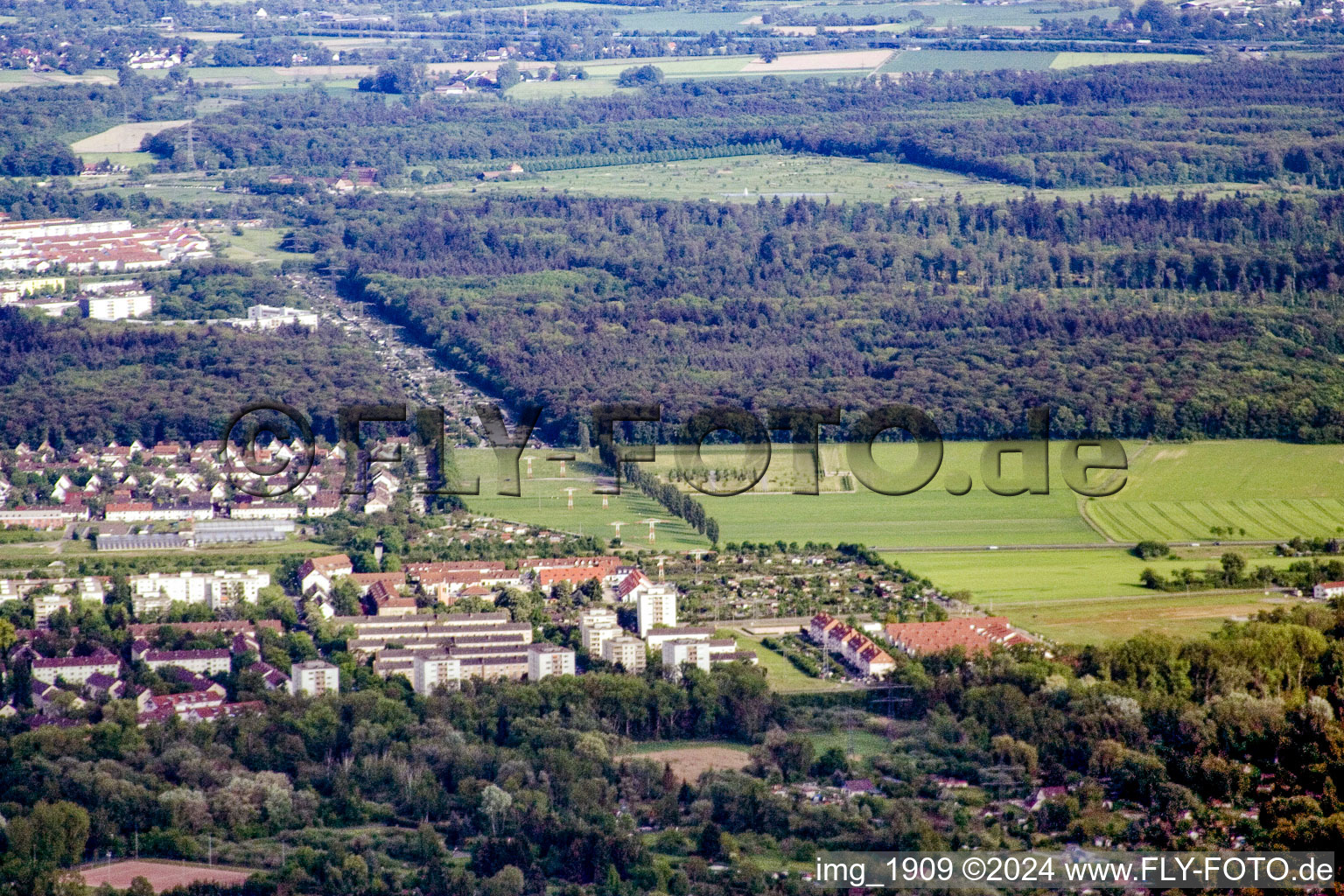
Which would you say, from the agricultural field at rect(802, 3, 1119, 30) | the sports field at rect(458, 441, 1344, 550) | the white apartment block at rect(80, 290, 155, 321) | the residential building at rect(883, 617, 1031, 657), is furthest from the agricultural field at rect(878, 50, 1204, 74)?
the residential building at rect(883, 617, 1031, 657)

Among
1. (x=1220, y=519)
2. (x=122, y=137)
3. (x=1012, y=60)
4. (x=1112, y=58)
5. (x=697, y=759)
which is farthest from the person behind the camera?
(x=1012, y=60)

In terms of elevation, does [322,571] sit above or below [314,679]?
above

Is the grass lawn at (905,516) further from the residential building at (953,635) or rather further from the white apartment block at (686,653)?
the white apartment block at (686,653)

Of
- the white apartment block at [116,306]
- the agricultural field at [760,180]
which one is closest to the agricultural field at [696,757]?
the white apartment block at [116,306]

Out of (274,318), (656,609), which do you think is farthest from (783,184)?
(656,609)

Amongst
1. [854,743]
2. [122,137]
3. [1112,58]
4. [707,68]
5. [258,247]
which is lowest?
[854,743]

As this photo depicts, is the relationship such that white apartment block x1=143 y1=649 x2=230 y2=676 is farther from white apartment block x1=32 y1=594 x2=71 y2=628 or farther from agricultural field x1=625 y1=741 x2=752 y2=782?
agricultural field x1=625 y1=741 x2=752 y2=782

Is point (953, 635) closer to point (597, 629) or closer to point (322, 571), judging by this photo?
point (597, 629)

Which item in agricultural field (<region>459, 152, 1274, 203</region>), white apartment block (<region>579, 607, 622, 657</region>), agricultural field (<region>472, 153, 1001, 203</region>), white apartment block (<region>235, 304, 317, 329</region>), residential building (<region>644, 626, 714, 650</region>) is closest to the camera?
residential building (<region>644, 626, 714, 650</region>)
